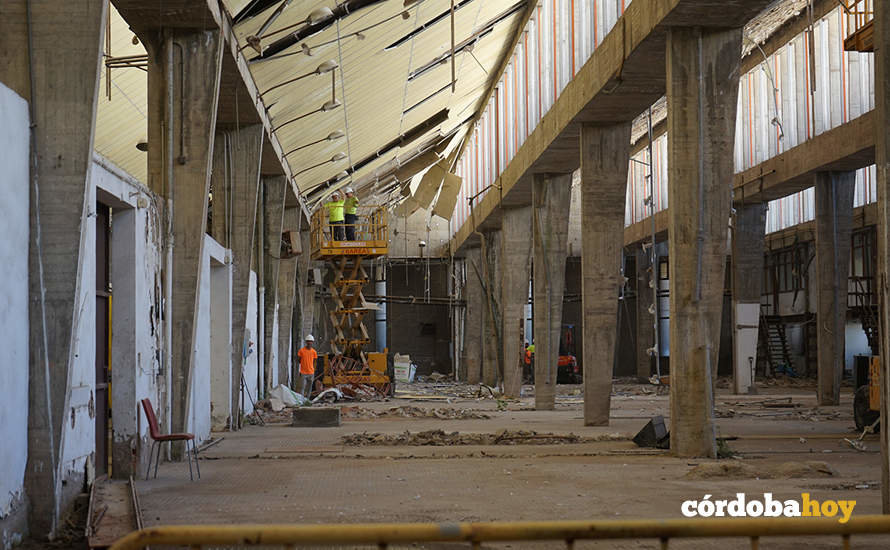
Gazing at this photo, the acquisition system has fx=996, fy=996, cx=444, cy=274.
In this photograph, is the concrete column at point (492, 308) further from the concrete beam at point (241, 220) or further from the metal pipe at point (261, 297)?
the concrete beam at point (241, 220)

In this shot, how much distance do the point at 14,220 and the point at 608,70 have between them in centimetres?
1066

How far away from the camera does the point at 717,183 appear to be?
12.9 metres

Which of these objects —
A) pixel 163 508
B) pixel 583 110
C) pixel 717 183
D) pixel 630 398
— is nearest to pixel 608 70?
pixel 583 110

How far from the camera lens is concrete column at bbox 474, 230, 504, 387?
1199 inches

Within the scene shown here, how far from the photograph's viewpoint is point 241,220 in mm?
18844

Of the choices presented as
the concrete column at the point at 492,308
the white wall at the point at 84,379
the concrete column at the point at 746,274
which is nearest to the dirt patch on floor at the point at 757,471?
the white wall at the point at 84,379

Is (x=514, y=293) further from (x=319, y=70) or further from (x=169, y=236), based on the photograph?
(x=169, y=236)

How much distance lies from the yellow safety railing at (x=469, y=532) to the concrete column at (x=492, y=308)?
25.1 m

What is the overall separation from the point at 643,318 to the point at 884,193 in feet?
108

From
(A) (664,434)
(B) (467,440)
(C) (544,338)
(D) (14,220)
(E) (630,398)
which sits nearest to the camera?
(D) (14,220)

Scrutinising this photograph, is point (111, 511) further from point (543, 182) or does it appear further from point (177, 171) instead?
point (543, 182)

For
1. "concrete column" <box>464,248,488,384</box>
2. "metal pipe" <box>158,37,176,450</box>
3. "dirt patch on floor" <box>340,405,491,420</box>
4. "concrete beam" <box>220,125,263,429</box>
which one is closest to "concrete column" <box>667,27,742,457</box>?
"metal pipe" <box>158,37,176,450</box>

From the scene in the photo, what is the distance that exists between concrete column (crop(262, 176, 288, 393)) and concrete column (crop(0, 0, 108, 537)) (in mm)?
17092

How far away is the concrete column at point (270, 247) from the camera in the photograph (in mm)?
25156
